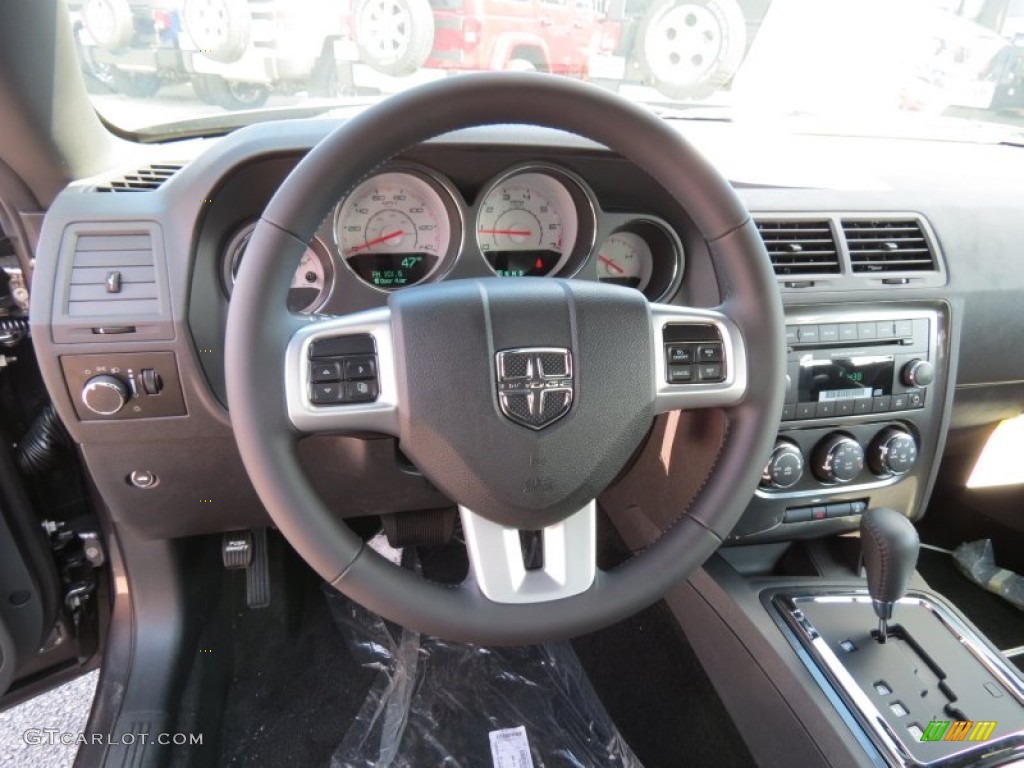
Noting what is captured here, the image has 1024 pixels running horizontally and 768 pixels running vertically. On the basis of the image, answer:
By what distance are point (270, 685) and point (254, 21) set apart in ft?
5.02

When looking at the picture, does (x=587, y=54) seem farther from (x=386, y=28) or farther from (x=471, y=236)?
(x=471, y=236)

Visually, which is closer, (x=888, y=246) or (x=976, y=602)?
(x=888, y=246)

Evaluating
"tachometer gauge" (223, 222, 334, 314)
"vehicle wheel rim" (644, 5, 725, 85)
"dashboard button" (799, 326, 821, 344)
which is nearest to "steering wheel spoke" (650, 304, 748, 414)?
"dashboard button" (799, 326, 821, 344)

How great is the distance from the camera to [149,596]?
1.51m

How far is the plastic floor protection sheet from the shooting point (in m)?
1.51

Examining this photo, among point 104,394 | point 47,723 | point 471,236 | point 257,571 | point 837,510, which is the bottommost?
point 47,723

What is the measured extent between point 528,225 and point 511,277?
36 cm

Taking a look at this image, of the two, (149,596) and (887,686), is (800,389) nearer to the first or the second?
(887,686)

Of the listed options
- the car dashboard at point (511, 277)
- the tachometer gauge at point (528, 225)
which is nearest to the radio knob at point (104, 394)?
the car dashboard at point (511, 277)

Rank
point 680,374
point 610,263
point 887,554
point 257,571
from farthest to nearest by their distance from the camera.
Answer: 1. point 257,571
2. point 610,263
3. point 887,554
4. point 680,374

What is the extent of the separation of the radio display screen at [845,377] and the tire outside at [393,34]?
102cm

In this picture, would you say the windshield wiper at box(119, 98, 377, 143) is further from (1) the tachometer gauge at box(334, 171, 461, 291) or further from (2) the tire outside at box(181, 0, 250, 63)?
(1) the tachometer gauge at box(334, 171, 461, 291)

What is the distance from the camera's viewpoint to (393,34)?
1.57 metres

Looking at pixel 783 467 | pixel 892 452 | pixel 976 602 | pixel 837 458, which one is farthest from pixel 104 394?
pixel 976 602
